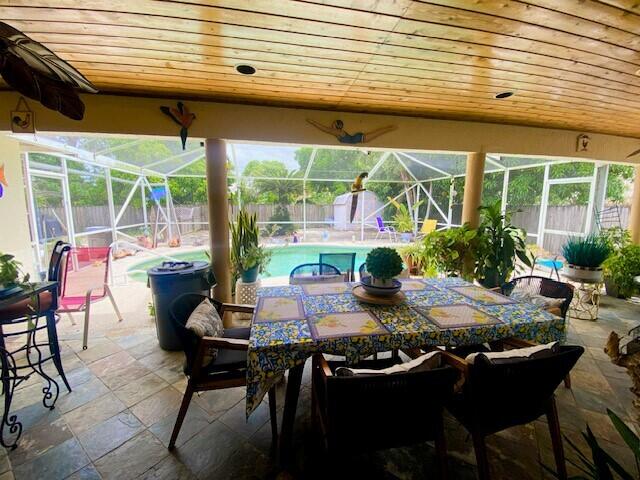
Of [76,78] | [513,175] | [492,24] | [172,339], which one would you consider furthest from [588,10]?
[513,175]

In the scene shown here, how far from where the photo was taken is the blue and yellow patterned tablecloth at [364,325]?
51.9 inches

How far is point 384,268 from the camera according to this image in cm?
182

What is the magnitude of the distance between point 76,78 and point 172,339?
2142 mm

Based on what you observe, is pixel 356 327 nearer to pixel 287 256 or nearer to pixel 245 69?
pixel 245 69

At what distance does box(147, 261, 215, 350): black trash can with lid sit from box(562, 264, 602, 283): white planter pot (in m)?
3.96

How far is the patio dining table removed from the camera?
4.33ft

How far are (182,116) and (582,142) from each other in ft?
16.1

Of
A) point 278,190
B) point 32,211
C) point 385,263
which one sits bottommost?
point 385,263

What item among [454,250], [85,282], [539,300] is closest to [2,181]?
[85,282]

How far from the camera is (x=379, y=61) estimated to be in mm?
1957

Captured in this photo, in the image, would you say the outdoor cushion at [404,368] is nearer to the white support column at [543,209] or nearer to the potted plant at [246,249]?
the potted plant at [246,249]

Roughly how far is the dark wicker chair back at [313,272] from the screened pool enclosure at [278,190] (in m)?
1.38

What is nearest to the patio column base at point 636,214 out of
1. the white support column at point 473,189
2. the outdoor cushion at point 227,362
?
the white support column at point 473,189

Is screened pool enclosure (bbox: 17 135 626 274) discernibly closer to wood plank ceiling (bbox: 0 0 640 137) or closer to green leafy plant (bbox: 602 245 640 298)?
wood plank ceiling (bbox: 0 0 640 137)
